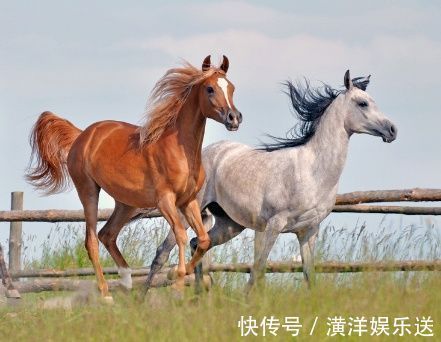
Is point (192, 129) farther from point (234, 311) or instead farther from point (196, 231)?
point (234, 311)

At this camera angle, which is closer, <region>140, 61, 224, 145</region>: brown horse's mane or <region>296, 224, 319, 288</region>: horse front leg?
<region>140, 61, 224, 145</region>: brown horse's mane

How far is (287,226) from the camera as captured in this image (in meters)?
9.08

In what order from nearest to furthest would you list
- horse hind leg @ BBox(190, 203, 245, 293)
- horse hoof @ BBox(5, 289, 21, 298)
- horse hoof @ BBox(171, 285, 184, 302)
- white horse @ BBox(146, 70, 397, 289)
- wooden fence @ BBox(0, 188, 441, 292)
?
horse hoof @ BBox(171, 285, 184, 302) < white horse @ BBox(146, 70, 397, 289) < horse hind leg @ BBox(190, 203, 245, 293) < horse hoof @ BBox(5, 289, 21, 298) < wooden fence @ BBox(0, 188, 441, 292)

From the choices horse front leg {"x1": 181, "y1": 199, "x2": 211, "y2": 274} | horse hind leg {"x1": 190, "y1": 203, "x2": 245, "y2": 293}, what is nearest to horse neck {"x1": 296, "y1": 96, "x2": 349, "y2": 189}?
horse hind leg {"x1": 190, "y1": 203, "x2": 245, "y2": 293}

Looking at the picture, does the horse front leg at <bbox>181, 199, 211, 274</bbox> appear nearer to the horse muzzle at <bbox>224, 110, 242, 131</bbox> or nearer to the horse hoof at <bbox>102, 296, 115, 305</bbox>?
the horse hoof at <bbox>102, 296, 115, 305</bbox>

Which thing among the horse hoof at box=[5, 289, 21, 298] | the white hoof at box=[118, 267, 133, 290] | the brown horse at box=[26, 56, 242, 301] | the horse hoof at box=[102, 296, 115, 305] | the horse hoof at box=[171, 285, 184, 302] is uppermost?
the brown horse at box=[26, 56, 242, 301]

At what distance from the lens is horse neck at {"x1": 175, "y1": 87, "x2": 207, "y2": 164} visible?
27.8 feet

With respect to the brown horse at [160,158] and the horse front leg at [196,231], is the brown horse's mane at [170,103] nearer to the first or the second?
the brown horse at [160,158]

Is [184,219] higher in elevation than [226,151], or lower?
lower

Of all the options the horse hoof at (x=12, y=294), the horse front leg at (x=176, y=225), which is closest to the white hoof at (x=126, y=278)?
the horse front leg at (x=176, y=225)

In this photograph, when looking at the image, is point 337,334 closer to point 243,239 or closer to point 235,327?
point 235,327

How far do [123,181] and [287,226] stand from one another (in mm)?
1574

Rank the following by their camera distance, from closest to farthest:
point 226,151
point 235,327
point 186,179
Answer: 1. point 235,327
2. point 186,179
3. point 226,151

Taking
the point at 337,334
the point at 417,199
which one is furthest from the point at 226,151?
the point at 337,334
